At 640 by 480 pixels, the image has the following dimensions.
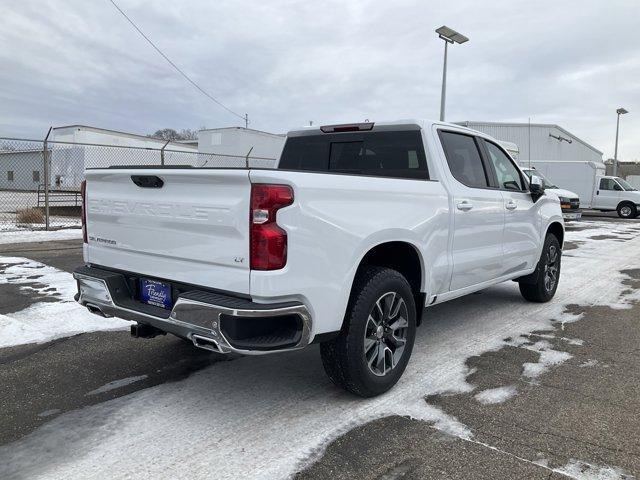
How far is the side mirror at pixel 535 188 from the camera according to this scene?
5734 mm

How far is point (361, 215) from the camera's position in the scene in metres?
3.36

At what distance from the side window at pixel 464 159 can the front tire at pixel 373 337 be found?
1.41 meters

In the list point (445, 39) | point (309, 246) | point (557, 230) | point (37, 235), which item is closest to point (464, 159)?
point (309, 246)

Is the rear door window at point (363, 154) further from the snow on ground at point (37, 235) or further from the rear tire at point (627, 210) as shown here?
the rear tire at point (627, 210)

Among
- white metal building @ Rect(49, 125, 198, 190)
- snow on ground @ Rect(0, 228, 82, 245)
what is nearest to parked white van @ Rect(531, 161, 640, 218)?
white metal building @ Rect(49, 125, 198, 190)

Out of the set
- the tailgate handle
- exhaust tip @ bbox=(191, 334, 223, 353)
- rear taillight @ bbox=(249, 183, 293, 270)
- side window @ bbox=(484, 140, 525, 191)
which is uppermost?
side window @ bbox=(484, 140, 525, 191)

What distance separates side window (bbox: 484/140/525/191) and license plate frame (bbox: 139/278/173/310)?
349 centimetres

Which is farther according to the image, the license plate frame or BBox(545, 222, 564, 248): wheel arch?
BBox(545, 222, 564, 248): wheel arch

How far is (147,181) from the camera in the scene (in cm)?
339

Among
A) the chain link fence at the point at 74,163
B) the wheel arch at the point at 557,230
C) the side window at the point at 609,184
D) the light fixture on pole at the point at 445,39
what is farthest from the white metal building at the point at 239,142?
the wheel arch at the point at 557,230

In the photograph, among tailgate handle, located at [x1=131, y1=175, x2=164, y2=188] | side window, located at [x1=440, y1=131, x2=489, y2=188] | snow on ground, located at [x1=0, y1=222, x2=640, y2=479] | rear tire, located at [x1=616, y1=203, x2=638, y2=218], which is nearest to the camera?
snow on ground, located at [x1=0, y1=222, x2=640, y2=479]

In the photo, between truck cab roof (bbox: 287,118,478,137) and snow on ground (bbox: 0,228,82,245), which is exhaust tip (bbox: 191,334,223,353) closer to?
truck cab roof (bbox: 287,118,478,137)

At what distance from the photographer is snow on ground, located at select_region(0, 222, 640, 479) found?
2.82 meters

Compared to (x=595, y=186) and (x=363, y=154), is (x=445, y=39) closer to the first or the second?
(x=363, y=154)
